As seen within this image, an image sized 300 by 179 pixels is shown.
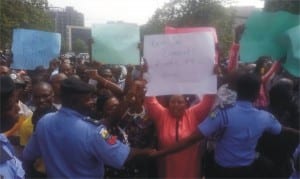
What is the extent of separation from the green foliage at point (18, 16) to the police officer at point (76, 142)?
57.0ft

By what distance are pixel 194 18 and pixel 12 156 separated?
33931 millimetres

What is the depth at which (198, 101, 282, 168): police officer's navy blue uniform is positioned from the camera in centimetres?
354

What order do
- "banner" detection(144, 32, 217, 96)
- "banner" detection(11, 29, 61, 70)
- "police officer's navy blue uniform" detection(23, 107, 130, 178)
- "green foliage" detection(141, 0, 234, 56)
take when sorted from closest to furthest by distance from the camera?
"police officer's navy blue uniform" detection(23, 107, 130, 178) < "banner" detection(144, 32, 217, 96) < "banner" detection(11, 29, 61, 70) < "green foliage" detection(141, 0, 234, 56)

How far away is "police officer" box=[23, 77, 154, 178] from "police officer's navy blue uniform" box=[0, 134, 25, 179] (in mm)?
371

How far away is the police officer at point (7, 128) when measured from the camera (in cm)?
274

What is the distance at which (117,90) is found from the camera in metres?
5.21

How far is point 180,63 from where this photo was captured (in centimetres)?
380

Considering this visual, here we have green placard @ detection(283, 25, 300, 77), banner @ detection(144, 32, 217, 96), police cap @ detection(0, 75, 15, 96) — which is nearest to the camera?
police cap @ detection(0, 75, 15, 96)

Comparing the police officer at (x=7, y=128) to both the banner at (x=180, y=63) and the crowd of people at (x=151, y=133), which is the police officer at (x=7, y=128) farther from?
the banner at (x=180, y=63)


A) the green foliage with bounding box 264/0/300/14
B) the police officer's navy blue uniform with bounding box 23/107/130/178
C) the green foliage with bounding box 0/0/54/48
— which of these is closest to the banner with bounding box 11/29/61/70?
the police officer's navy blue uniform with bounding box 23/107/130/178

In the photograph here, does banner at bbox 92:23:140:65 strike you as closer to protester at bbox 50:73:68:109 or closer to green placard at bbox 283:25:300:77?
protester at bbox 50:73:68:109

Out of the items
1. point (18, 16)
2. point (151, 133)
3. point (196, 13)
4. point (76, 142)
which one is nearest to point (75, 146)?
point (76, 142)

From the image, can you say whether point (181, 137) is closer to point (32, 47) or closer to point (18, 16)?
point (32, 47)

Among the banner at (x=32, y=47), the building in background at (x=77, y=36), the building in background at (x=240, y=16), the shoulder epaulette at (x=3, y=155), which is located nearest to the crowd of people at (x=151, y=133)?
the shoulder epaulette at (x=3, y=155)
